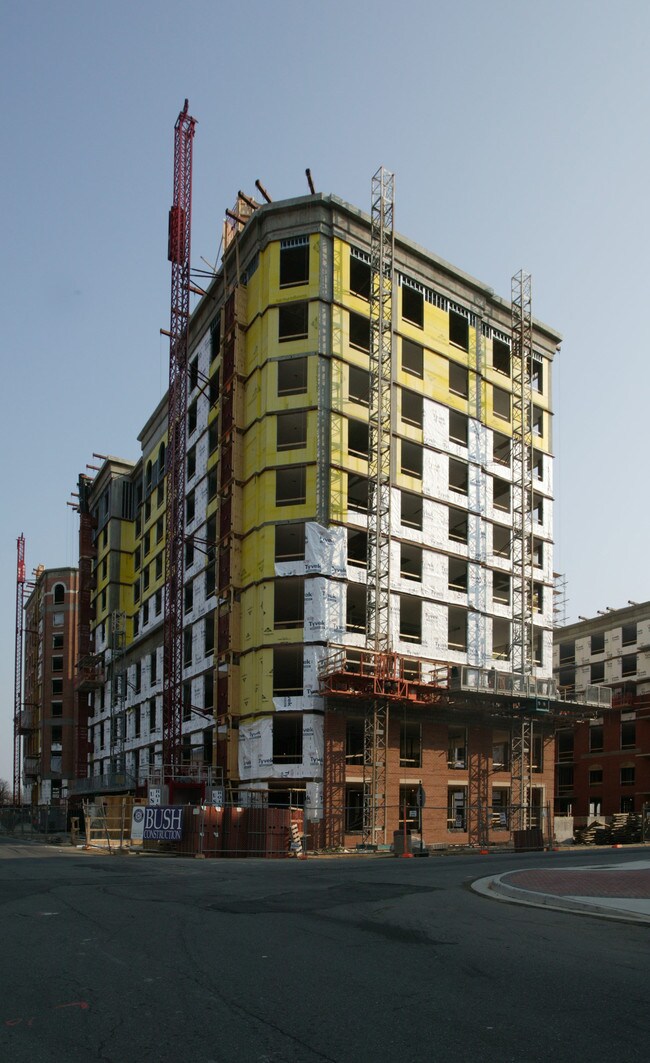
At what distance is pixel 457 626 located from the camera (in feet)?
183

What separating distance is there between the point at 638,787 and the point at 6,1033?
2890 inches

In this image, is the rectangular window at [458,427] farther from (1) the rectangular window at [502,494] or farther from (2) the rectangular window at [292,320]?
(2) the rectangular window at [292,320]

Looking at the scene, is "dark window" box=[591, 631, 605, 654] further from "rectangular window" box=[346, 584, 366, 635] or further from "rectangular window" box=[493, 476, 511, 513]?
"rectangular window" box=[346, 584, 366, 635]

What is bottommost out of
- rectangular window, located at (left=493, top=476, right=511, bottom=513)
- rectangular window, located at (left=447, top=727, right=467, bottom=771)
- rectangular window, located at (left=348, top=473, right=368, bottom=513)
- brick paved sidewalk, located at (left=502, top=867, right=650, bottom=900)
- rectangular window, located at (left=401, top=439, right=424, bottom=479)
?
rectangular window, located at (left=447, top=727, right=467, bottom=771)

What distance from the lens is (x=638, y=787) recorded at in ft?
242

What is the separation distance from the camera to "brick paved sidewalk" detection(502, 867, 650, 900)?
1598 centimetres

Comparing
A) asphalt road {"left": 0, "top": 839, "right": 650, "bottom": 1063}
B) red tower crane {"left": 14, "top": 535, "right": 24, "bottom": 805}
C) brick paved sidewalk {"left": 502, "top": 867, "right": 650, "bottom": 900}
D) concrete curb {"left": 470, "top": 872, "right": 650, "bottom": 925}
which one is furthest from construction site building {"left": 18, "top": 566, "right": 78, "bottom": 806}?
asphalt road {"left": 0, "top": 839, "right": 650, "bottom": 1063}

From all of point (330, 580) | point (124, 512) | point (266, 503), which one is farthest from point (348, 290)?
point (124, 512)

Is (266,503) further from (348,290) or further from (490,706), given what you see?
(490,706)

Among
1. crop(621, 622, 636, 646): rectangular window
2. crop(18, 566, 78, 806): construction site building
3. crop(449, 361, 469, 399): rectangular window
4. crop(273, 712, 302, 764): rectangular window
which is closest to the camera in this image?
crop(273, 712, 302, 764): rectangular window

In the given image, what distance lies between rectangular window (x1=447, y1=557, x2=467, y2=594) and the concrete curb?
3638cm

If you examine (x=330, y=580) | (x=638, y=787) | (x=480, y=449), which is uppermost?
(x=480, y=449)

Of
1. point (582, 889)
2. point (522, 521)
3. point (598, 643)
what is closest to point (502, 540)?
point (522, 521)

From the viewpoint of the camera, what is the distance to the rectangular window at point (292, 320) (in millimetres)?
51250
